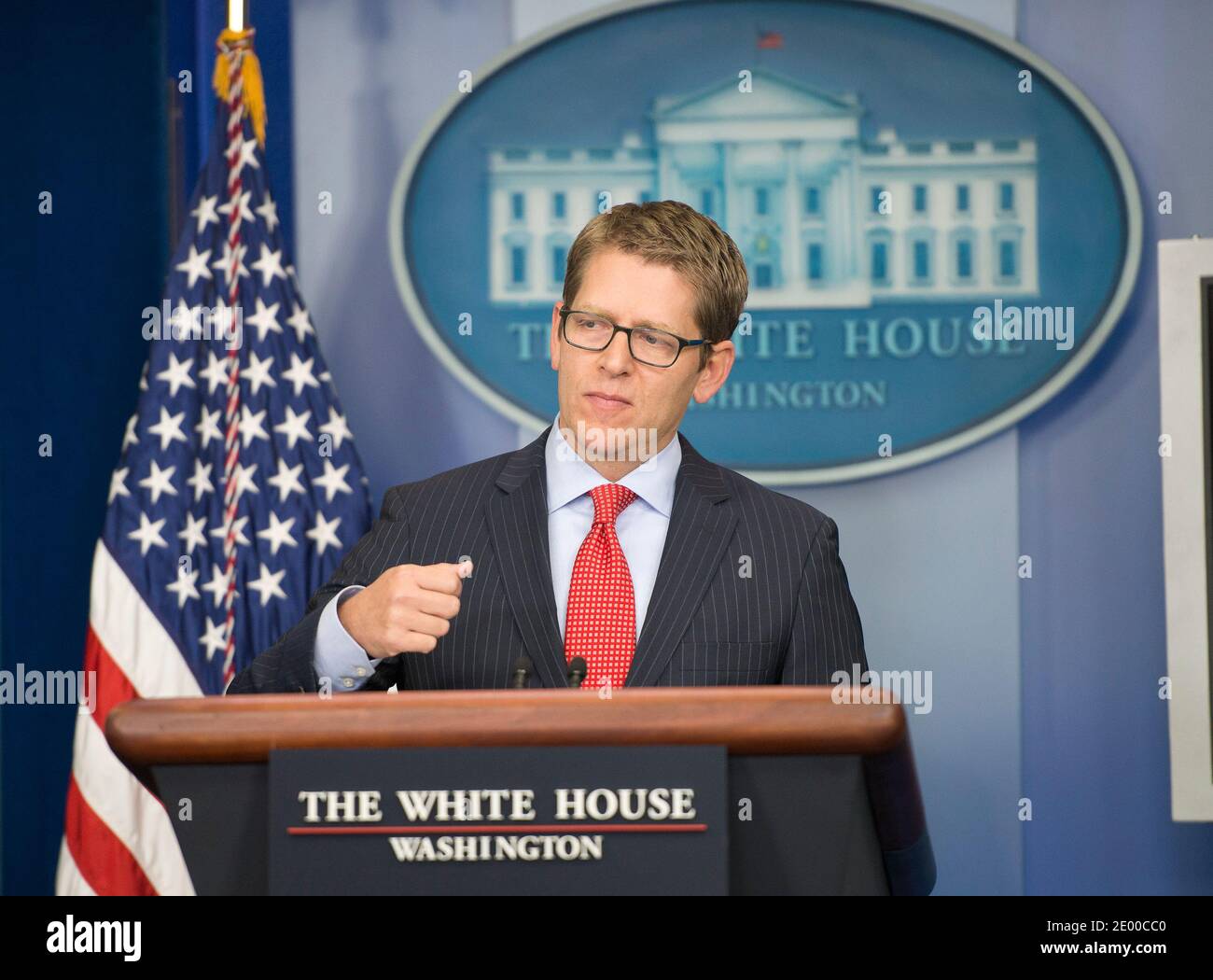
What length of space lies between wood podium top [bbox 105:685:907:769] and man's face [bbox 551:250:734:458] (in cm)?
91

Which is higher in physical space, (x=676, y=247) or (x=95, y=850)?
(x=676, y=247)

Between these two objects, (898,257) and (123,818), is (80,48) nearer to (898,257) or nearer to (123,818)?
(123,818)

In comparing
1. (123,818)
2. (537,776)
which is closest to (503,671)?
(537,776)

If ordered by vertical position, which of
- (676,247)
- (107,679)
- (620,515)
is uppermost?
(676,247)

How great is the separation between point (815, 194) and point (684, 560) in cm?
170

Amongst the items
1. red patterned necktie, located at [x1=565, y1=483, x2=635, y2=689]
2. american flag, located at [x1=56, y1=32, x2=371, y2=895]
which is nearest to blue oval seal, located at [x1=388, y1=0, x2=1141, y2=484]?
american flag, located at [x1=56, y1=32, x2=371, y2=895]

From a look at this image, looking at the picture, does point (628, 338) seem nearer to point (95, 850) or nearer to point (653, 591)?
point (653, 591)

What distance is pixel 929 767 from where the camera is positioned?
11.3 ft

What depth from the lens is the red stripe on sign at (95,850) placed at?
10.0 feet

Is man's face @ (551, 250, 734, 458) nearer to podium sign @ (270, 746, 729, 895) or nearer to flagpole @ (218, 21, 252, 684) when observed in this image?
podium sign @ (270, 746, 729, 895)

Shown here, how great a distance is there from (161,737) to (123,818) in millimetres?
2002

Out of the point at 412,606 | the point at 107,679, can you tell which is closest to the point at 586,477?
the point at 412,606

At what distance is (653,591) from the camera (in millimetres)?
1943

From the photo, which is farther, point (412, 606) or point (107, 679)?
point (107, 679)
